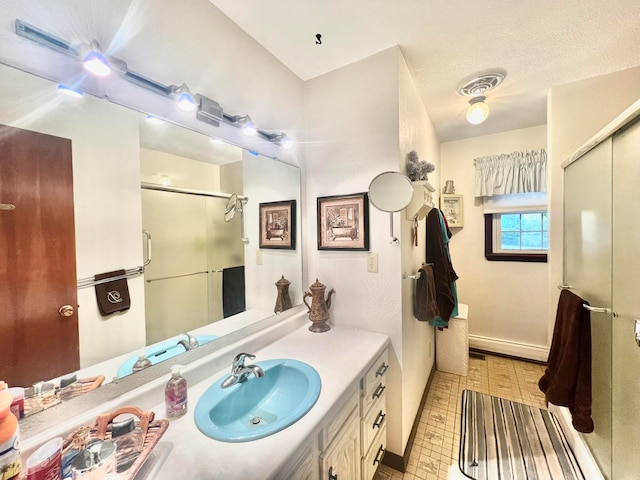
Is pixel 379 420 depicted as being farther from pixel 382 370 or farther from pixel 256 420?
pixel 256 420

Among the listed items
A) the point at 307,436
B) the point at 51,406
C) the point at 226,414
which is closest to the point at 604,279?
the point at 307,436

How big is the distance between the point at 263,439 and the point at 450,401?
6.65 feet

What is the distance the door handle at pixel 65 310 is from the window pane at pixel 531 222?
3.63 metres

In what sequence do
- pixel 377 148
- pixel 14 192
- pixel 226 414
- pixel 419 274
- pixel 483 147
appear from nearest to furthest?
pixel 14 192, pixel 226 414, pixel 377 148, pixel 419 274, pixel 483 147

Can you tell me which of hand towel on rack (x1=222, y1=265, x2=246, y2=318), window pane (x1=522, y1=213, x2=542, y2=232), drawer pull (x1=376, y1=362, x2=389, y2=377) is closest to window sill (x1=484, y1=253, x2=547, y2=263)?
window pane (x1=522, y1=213, x2=542, y2=232)

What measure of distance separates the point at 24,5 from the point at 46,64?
14cm

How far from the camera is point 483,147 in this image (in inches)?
111

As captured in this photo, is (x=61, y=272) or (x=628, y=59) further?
(x=628, y=59)

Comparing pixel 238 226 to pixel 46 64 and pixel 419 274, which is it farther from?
pixel 419 274

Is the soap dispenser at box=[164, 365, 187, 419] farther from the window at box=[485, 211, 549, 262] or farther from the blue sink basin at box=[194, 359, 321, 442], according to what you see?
the window at box=[485, 211, 549, 262]

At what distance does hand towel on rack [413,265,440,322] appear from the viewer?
1.63 m

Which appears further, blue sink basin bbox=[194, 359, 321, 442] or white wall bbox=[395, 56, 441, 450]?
white wall bbox=[395, 56, 441, 450]

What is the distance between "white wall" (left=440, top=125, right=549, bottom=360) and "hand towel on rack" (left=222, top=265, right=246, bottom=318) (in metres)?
2.68

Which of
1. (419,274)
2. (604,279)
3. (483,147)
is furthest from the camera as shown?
(483,147)
